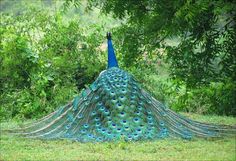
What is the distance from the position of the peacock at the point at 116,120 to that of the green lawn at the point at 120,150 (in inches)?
11.1

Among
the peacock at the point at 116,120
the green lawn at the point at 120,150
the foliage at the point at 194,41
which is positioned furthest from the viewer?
the peacock at the point at 116,120

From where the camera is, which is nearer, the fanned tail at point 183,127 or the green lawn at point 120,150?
the green lawn at point 120,150

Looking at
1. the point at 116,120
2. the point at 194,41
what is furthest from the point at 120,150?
the point at 194,41

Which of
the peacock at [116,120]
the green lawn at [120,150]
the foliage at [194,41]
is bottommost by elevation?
the green lawn at [120,150]

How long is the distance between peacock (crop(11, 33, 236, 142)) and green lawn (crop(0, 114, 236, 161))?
0.92ft

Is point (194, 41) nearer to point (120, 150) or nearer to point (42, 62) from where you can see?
point (120, 150)

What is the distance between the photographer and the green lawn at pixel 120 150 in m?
6.34

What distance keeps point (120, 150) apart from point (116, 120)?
1.01 m

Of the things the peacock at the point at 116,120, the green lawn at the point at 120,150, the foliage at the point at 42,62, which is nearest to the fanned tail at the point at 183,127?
the peacock at the point at 116,120

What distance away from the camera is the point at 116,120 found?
769cm

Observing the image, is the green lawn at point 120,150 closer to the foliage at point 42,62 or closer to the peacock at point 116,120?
the peacock at point 116,120

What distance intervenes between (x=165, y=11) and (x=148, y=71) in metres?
8.04

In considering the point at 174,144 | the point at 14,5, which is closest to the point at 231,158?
the point at 174,144

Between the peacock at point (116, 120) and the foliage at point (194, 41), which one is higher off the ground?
the foliage at point (194, 41)
